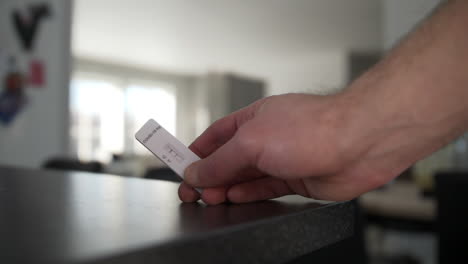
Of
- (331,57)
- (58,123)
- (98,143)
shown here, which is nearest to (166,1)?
(58,123)

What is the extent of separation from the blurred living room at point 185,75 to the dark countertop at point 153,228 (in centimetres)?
16

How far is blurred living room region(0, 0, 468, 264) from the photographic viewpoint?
1.89m

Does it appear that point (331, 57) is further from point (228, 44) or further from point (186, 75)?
point (186, 75)

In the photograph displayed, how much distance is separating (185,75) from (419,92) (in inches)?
395

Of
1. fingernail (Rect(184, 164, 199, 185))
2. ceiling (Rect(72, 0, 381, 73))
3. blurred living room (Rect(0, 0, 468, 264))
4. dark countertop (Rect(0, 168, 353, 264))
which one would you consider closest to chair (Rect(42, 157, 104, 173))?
blurred living room (Rect(0, 0, 468, 264))

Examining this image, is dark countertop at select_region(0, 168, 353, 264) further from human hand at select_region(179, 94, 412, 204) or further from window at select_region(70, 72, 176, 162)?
window at select_region(70, 72, 176, 162)

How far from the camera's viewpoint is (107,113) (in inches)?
348

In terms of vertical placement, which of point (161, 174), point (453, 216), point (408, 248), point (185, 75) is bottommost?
point (408, 248)

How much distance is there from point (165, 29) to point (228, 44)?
124 centimetres

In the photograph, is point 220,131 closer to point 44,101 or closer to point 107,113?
point 44,101

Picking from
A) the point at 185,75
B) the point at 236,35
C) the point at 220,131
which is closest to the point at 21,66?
the point at 220,131

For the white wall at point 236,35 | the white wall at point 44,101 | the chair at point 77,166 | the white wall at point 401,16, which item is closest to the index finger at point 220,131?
the chair at point 77,166

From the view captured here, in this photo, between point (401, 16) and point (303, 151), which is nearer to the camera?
point (303, 151)

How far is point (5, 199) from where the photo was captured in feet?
1.40
